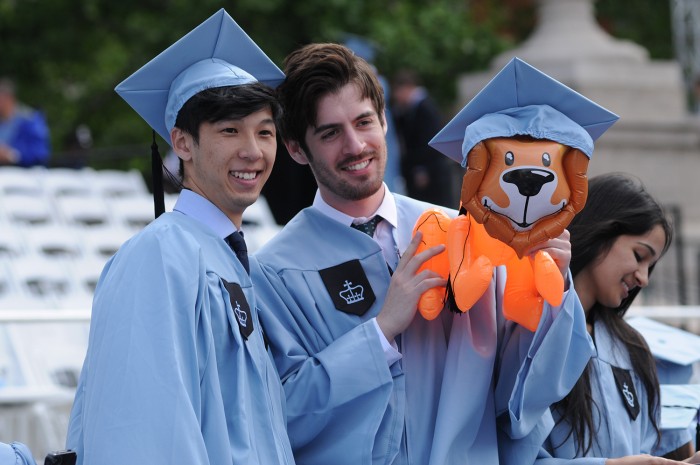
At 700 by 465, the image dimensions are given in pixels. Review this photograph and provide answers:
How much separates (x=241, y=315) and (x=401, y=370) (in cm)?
59

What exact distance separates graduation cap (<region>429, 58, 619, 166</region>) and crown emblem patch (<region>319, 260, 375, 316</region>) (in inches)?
19.6

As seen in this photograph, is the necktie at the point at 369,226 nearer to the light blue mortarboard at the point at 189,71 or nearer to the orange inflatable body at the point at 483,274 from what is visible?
the orange inflatable body at the point at 483,274

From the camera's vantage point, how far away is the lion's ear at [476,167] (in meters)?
3.39

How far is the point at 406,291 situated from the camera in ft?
11.7

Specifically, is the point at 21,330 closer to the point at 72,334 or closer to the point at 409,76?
the point at 72,334

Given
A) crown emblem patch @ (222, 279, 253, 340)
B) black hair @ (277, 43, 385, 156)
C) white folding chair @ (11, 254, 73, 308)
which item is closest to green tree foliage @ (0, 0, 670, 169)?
white folding chair @ (11, 254, 73, 308)

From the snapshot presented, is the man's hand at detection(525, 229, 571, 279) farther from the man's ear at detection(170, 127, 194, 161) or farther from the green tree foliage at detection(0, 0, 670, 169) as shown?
the green tree foliage at detection(0, 0, 670, 169)

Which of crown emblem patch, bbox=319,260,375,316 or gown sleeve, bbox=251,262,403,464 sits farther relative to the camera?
crown emblem patch, bbox=319,260,375,316

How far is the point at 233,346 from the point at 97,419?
42 cm

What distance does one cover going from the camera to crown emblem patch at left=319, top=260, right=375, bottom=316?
3.74m

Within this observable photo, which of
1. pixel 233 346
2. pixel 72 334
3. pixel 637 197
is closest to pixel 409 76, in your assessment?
pixel 72 334

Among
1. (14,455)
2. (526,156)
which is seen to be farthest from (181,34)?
(14,455)

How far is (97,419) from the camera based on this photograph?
3.03 meters

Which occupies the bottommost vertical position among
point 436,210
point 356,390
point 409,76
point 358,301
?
point 356,390
